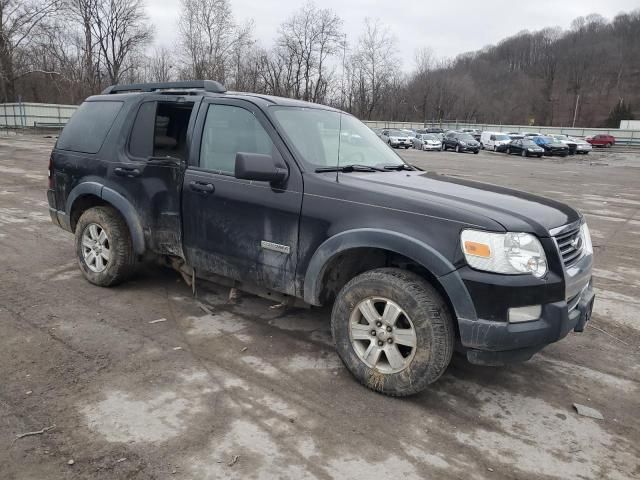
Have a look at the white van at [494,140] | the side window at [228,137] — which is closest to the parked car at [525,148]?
the white van at [494,140]

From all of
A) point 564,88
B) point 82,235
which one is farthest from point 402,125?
point 82,235

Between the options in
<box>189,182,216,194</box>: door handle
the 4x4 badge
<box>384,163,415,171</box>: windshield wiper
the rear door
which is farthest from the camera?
the rear door

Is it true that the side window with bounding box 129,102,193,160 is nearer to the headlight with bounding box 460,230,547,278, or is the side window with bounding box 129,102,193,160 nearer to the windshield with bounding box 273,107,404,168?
the windshield with bounding box 273,107,404,168

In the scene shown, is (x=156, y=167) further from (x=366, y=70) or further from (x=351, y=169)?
(x=366, y=70)

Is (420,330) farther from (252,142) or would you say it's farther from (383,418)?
(252,142)

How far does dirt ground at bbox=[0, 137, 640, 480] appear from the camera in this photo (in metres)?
2.72

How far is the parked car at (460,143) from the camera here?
4141 cm

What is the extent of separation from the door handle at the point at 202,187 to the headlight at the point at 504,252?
6.87 feet

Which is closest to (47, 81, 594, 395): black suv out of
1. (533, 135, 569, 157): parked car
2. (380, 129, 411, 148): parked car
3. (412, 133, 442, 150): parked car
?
(380, 129, 411, 148): parked car

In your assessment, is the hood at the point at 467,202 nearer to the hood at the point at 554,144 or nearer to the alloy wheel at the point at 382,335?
the alloy wheel at the point at 382,335

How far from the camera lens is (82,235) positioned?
526cm

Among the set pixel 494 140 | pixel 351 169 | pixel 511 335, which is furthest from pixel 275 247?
pixel 494 140

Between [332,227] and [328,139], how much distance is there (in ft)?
3.41

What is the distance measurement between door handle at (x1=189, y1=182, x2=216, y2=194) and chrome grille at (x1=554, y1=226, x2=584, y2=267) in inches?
101
